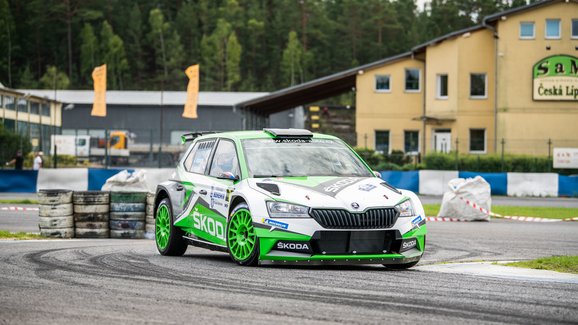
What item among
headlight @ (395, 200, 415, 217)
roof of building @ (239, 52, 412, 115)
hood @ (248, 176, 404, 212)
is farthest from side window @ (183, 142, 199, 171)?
roof of building @ (239, 52, 412, 115)

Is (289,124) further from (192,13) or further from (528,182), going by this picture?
(192,13)

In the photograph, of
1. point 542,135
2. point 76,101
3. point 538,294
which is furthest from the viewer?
point 76,101

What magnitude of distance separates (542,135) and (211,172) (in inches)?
1623

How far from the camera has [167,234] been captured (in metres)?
13.2

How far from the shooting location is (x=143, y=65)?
481 ft

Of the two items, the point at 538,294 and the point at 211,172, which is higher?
the point at 211,172

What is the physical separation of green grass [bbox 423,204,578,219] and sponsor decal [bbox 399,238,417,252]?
1507cm

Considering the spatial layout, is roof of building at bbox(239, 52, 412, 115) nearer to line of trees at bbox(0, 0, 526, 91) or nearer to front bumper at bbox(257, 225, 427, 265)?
front bumper at bbox(257, 225, 427, 265)

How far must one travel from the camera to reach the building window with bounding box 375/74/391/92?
5875cm

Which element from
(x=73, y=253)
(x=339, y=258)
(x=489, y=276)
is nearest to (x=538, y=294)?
(x=489, y=276)

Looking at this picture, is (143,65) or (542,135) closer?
(542,135)

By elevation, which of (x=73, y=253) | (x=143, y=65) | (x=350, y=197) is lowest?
(x=73, y=253)

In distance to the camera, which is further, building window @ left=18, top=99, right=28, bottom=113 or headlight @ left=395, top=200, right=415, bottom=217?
building window @ left=18, top=99, right=28, bottom=113

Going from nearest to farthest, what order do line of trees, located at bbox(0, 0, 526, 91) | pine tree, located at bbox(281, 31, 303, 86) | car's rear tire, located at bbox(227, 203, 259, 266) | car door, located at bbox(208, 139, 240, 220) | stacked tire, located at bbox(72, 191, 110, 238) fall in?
car's rear tire, located at bbox(227, 203, 259, 266)
car door, located at bbox(208, 139, 240, 220)
stacked tire, located at bbox(72, 191, 110, 238)
line of trees, located at bbox(0, 0, 526, 91)
pine tree, located at bbox(281, 31, 303, 86)
